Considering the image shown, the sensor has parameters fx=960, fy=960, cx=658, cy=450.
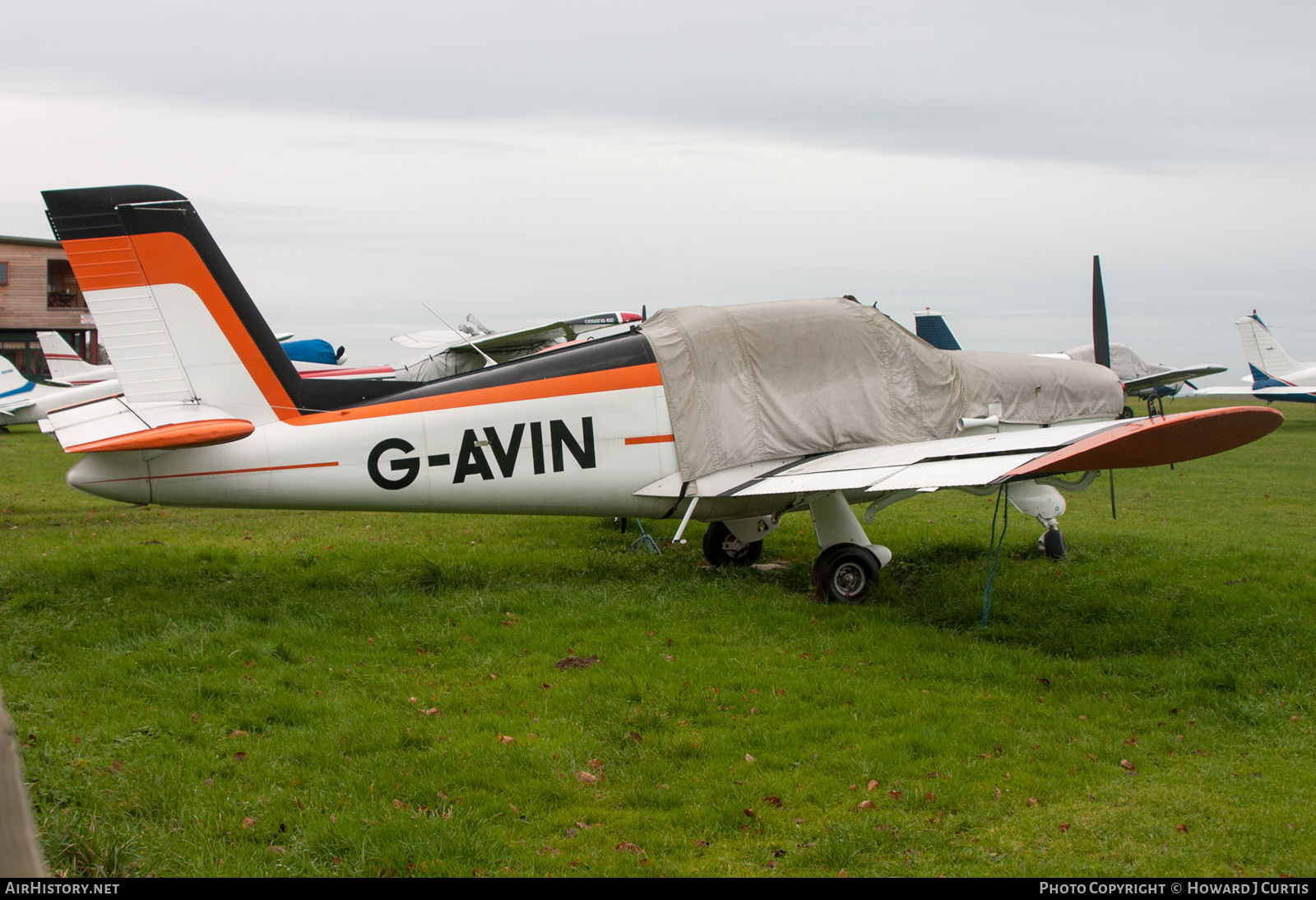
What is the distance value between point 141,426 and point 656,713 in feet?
16.5

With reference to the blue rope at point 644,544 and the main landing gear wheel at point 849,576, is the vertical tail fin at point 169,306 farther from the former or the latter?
the main landing gear wheel at point 849,576

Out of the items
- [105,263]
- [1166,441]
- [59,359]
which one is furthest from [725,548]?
[59,359]

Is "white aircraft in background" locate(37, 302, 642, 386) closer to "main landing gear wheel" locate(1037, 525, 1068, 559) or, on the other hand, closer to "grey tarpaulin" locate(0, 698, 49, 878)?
"main landing gear wheel" locate(1037, 525, 1068, 559)

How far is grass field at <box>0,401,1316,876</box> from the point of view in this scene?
165 inches

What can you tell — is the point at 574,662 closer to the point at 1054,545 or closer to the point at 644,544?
the point at 644,544

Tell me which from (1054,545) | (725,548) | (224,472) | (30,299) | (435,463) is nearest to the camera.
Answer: (224,472)

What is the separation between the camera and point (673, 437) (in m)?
9.01

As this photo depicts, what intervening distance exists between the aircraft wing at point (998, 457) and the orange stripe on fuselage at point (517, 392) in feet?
3.34

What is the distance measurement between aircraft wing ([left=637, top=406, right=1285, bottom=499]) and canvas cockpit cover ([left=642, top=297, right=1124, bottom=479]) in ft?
0.79

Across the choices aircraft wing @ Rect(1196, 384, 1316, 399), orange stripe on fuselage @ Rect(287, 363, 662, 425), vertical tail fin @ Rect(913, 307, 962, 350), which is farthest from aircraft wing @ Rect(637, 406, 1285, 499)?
aircraft wing @ Rect(1196, 384, 1316, 399)

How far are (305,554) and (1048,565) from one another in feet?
26.8

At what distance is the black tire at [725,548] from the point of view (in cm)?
1064

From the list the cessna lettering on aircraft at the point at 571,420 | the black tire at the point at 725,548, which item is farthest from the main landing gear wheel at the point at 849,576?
the black tire at the point at 725,548

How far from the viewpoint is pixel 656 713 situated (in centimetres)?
577
